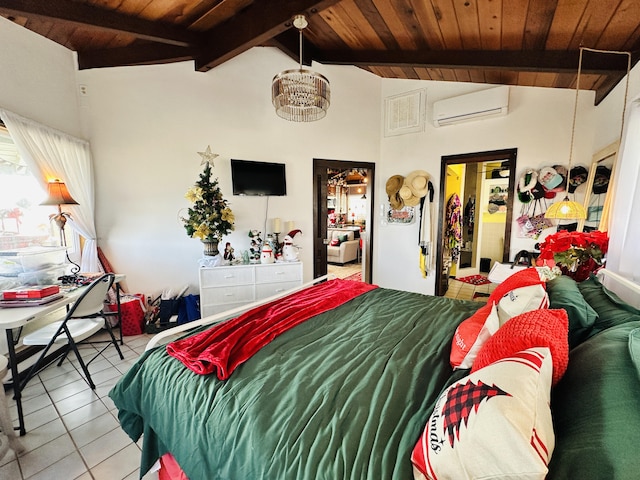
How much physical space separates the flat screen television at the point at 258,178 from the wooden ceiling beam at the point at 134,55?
1.26 meters

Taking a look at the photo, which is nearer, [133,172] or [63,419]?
[63,419]

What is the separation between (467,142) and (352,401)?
3.63 meters

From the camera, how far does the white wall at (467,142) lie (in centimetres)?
302

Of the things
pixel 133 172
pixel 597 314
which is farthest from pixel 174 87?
pixel 597 314

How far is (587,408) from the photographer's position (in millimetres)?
700

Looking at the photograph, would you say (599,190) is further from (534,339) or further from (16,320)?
(16,320)

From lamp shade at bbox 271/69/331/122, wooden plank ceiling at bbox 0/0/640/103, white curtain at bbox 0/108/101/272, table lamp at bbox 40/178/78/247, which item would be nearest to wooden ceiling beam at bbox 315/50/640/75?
wooden plank ceiling at bbox 0/0/640/103

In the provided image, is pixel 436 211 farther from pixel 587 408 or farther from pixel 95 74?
pixel 95 74

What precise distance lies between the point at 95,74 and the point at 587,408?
438 cm

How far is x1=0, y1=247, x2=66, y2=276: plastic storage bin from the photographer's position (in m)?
2.14

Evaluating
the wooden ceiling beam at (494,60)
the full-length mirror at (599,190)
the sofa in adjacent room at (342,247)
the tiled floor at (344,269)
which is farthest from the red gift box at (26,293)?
the sofa in adjacent room at (342,247)

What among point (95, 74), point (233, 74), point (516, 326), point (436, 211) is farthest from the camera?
point (436, 211)

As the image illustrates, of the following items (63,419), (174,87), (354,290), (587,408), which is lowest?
(63,419)

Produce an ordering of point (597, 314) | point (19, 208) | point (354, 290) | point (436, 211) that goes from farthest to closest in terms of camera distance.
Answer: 1. point (436, 211)
2. point (19, 208)
3. point (354, 290)
4. point (597, 314)
